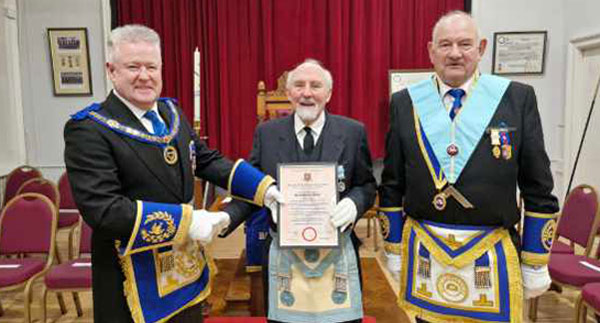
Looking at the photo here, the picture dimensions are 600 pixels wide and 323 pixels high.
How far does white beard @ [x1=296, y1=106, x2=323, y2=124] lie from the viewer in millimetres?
1691

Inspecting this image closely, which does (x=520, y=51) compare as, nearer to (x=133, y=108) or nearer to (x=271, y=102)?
(x=271, y=102)

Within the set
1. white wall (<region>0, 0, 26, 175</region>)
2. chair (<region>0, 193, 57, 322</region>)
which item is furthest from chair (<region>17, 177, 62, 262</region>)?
white wall (<region>0, 0, 26, 175</region>)

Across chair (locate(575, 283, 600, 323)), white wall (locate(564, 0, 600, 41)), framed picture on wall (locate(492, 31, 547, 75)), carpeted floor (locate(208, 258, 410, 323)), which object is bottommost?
carpeted floor (locate(208, 258, 410, 323))

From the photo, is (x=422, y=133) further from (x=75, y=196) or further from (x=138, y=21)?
(x=138, y=21)

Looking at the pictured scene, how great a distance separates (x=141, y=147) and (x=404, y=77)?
13.4ft

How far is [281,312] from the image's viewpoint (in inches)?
66.8

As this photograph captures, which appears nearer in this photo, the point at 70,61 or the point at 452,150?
the point at 452,150

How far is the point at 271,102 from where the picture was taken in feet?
15.8

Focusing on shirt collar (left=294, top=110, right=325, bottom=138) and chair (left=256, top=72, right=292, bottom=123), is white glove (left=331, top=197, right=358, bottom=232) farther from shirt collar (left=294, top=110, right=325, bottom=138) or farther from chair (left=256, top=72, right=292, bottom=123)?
chair (left=256, top=72, right=292, bottom=123)

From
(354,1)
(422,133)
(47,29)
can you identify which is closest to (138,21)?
(47,29)

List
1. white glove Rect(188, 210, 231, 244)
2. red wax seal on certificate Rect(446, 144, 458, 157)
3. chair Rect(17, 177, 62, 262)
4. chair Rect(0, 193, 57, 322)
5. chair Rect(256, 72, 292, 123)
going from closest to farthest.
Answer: white glove Rect(188, 210, 231, 244)
red wax seal on certificate Rect(446, 144, 458, 157)
chair Rect(0, 193, 57, 322)
chair Rect(17, 177, 62, 262)
chair Rect(256, 72, 292, 123)

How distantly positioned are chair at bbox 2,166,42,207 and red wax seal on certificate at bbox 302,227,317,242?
3664mm

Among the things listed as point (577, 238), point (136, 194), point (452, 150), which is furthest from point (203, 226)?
point (577, 238)

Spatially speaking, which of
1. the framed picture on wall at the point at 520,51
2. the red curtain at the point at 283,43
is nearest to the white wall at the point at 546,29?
the framed picture on wall at the point at 520,51
